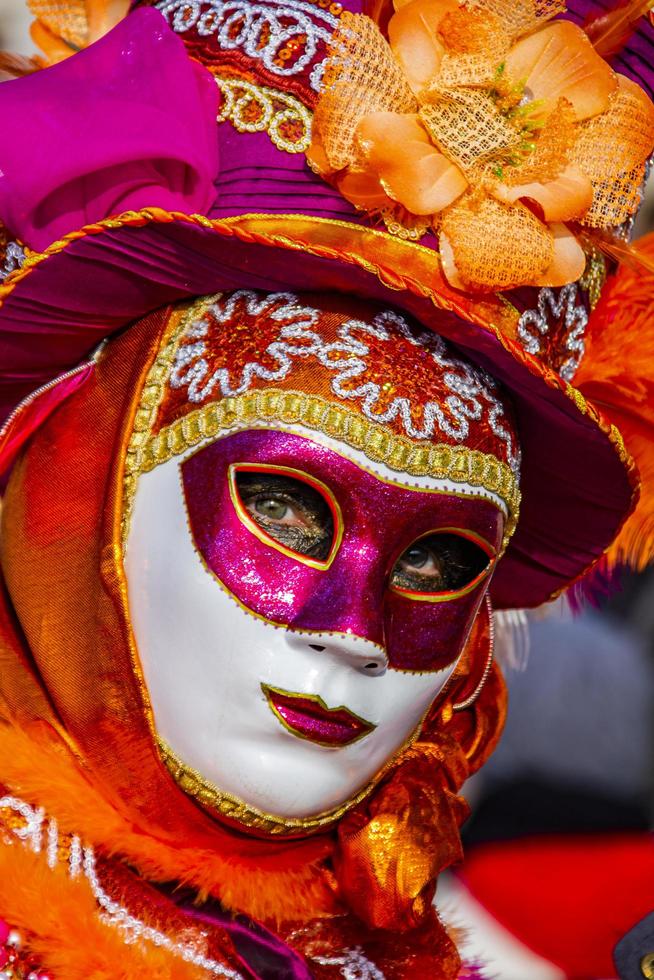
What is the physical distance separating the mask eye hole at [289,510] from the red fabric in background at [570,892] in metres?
1.06

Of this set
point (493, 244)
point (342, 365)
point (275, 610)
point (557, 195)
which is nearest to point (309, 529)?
point (275, 610)

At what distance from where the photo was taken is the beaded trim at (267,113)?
2438 millimetres

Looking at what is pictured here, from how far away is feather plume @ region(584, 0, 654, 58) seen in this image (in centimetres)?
249

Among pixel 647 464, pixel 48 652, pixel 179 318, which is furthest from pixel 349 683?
pixel 647 464

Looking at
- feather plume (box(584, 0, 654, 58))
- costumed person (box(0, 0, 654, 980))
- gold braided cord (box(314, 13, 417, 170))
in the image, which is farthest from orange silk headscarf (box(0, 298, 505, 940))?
feather plume (box(584, 0, 654, 58))

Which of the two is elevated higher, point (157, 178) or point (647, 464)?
point (157, 178)

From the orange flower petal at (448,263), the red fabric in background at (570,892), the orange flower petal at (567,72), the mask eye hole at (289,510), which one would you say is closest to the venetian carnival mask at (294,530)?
the mask eye hole at (289,510)

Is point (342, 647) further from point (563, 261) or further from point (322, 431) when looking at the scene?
point (563, 261)

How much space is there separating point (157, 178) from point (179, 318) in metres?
0.23

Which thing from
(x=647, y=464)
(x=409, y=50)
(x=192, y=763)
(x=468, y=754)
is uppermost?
(x=409, y=50)

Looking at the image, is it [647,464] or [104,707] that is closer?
[104,707]

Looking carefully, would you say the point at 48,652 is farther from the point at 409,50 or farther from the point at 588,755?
the point at 588,755

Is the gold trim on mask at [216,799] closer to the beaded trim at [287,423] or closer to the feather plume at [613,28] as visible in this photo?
the beaded trim at [287,423]

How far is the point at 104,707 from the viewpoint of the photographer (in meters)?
2.40
